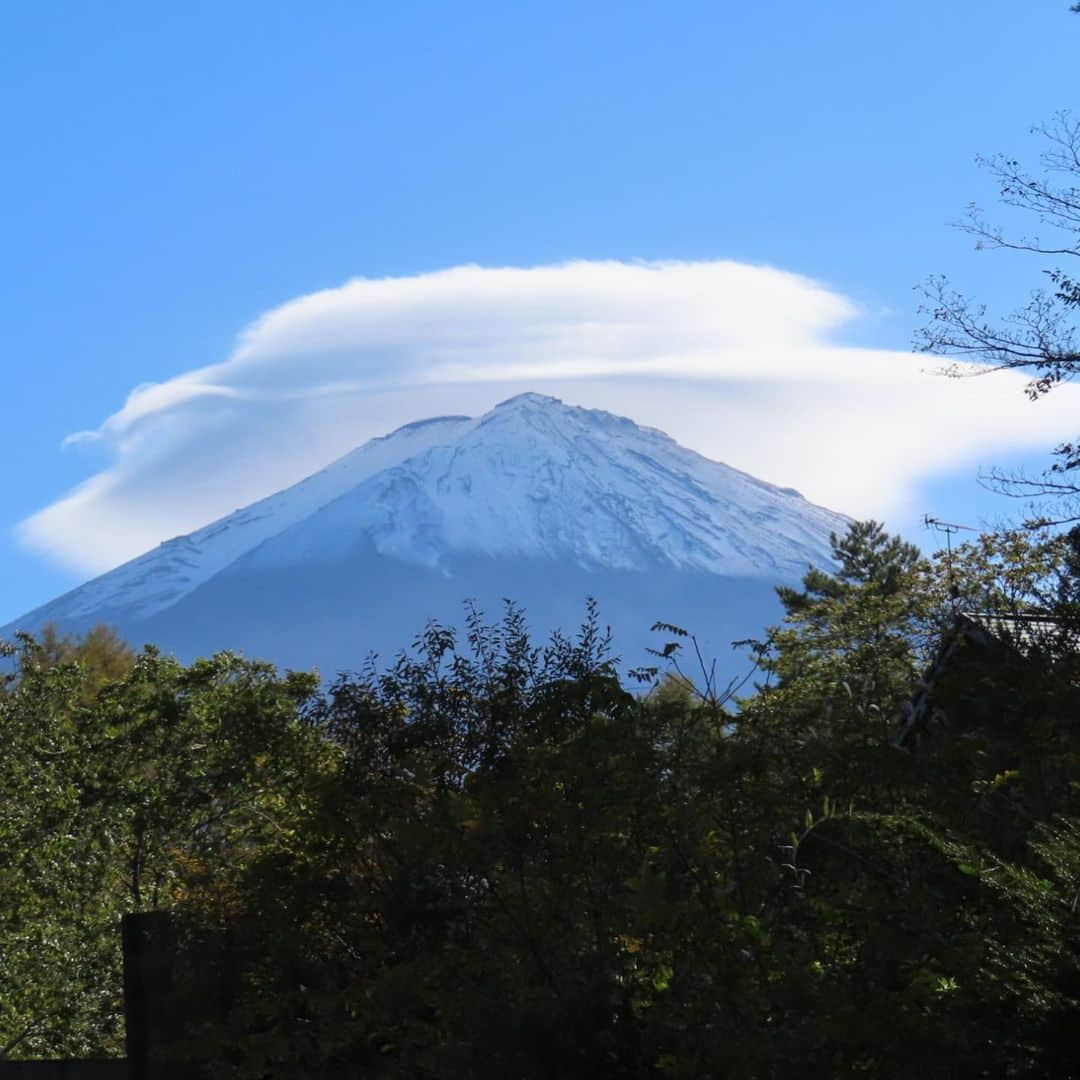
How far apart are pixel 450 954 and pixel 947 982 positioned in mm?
2714

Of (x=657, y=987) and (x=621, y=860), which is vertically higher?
(x=621, y=860)

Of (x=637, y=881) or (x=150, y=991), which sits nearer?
(x=637, y=881)

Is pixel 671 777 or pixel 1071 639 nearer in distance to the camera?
pixel 671 777

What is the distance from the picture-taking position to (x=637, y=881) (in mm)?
6504

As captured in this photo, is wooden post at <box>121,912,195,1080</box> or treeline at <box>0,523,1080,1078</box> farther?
wooden post at <box>121,912,195,1080</box>

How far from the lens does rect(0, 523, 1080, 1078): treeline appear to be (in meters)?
5.79

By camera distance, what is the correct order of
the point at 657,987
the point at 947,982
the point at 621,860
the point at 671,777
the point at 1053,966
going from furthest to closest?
the point at 671,777
the point at 621,860
the point at 657,987
the point at 947,982
the point at 1053,966

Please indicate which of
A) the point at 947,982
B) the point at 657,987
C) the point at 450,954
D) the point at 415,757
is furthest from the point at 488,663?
the point at 947,982

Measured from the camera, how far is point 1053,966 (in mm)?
5254

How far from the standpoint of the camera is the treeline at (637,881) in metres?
5.79

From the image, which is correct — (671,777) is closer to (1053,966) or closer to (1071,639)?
(1053,966)

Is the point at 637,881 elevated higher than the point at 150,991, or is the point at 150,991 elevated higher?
the point at 637,881

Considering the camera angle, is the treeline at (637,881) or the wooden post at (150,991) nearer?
the treeline at (637,881)

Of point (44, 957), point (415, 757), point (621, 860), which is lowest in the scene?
point (44, 957)
